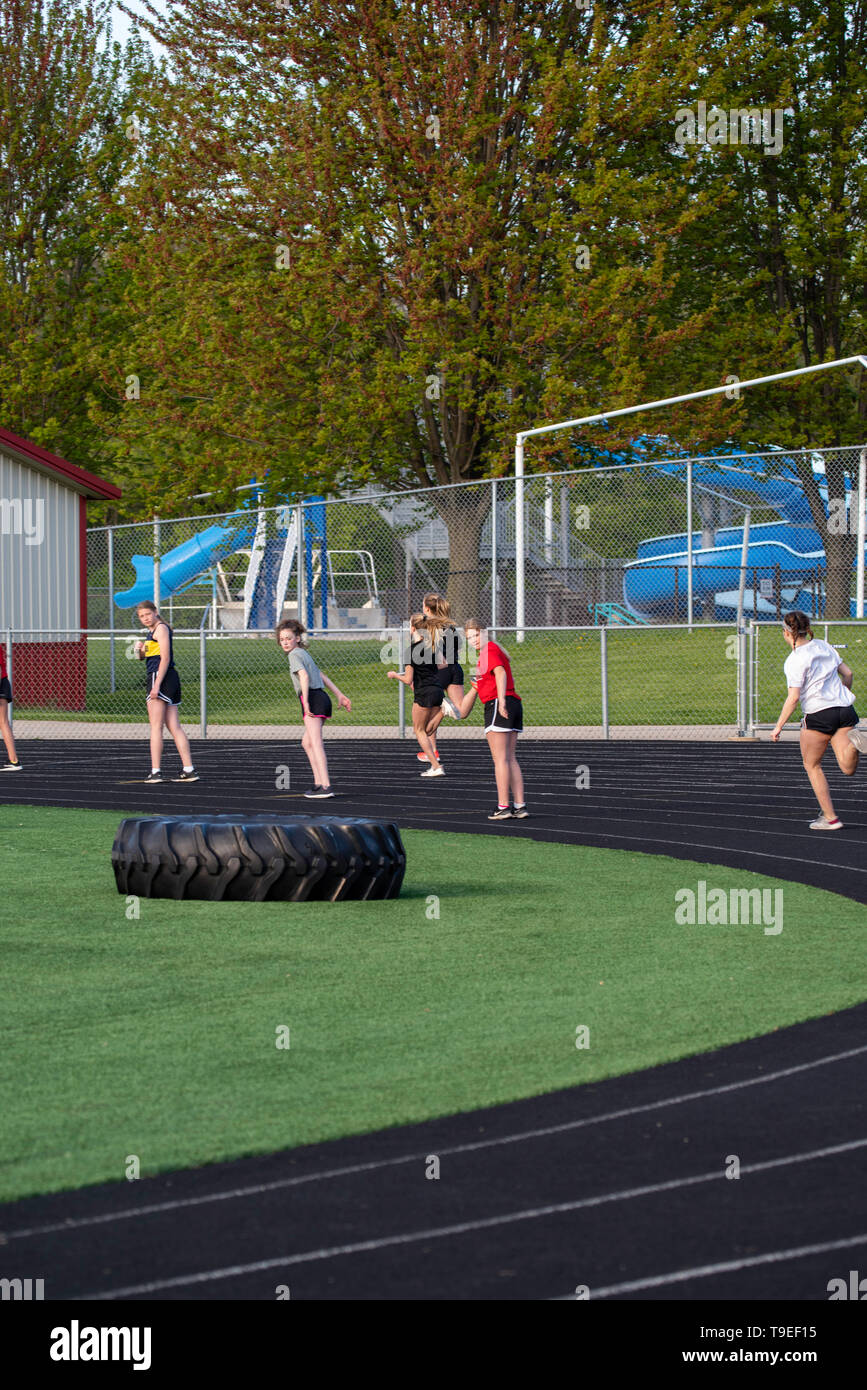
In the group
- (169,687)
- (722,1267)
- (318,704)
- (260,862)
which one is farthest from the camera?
(169,687)

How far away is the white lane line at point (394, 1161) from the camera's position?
4.70 meters

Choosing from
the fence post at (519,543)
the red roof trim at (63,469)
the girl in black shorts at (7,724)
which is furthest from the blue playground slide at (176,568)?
the girl in black shorts at (7,724)

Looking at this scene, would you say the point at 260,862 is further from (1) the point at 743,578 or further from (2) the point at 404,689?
(2) the point at 404,689

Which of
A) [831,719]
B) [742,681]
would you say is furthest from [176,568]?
[831,719]

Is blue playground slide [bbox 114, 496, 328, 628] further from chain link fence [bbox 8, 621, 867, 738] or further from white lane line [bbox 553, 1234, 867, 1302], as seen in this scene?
white lane line [bbox 553, 1234, 867, 1302]

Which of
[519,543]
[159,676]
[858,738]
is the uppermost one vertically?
[519,543]

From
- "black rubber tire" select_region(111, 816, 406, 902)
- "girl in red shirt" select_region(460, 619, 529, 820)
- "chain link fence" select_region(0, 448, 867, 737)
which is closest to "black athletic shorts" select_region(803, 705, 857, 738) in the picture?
"girl in red shirt" select_region(460, 619, 529, 820)

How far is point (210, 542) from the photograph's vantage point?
47.1 meters

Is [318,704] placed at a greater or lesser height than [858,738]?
greater

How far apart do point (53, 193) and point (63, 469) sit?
1193cm

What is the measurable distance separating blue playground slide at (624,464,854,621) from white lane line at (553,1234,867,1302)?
2884cm

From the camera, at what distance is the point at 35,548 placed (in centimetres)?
2978

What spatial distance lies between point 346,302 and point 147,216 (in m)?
5.04

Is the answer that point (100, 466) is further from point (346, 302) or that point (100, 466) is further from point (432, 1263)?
point (432, 1263)
